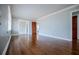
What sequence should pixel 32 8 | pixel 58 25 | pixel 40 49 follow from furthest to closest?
pixel 58 25, pixel 32 8, pixel 40 49

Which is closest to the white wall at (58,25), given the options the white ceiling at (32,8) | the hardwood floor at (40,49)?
the white ceiling at (32,8)

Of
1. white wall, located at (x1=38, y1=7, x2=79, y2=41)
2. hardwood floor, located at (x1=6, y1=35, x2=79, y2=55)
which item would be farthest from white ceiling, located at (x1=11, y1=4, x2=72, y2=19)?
hardwood floor, located at (x1=6, y1=35, x2=79, y2=55)

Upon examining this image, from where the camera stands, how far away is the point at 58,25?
7215mm

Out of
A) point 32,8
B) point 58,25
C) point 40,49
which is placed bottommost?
point 40,49

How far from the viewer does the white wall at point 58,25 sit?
20.3 feet

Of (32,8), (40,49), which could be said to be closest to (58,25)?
(32,8)

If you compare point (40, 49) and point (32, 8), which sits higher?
point (32, 8)

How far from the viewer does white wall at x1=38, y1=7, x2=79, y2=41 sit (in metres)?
6.18

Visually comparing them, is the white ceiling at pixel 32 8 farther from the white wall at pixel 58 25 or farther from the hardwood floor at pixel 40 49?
the hardwood floor at pixel 40 49

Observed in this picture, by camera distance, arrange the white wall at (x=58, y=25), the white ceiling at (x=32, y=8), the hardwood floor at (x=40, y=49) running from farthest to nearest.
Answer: the white wall at (x=58, y=25) < the white ceiling at (x=32, y=8) < the hardwood floor at (x=40, y=49)

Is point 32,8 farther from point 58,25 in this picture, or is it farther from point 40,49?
point 58,25

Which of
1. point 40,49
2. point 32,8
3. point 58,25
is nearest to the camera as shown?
point 40,49
